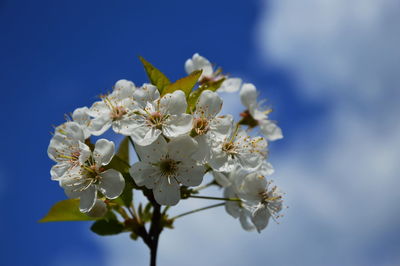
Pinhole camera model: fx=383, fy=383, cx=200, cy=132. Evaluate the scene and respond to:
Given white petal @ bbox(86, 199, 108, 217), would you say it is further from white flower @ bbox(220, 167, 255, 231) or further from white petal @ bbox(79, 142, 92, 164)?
white flower @ bbox(220, 167, 255, 231)

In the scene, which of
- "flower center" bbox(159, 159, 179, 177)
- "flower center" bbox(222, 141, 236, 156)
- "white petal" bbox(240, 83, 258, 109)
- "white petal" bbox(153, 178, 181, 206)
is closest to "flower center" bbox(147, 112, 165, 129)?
"flower center" bbox(159, 159, 179, 177)

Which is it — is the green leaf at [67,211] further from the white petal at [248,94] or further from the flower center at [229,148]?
the white petal at [248,94]

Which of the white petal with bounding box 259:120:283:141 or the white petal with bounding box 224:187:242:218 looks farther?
the white petal with bounding box 259:120:283:141

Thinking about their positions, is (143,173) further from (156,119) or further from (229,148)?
(229,148)

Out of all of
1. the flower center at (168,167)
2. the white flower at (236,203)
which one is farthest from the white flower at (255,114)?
the flower center at (168,167)

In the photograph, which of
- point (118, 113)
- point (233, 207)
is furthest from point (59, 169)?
point (233, 207)

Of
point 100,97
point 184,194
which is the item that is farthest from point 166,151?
point 100,97

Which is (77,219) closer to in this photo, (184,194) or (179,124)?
(184,194)

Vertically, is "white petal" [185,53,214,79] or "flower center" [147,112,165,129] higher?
"white petal" [185,53,214,79]
